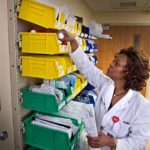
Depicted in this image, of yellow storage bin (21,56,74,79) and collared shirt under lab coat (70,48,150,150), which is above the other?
yellow storage bin (21,56,74,79)

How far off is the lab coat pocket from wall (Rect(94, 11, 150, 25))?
8.59 ft

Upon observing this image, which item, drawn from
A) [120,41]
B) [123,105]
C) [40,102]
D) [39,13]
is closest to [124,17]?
[120,41]

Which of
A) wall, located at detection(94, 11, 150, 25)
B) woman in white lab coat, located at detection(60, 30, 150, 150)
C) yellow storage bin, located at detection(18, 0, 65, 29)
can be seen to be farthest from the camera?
wall, located at detection(94, 11, 150, 25)

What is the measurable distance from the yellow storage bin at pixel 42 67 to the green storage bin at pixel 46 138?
37cm

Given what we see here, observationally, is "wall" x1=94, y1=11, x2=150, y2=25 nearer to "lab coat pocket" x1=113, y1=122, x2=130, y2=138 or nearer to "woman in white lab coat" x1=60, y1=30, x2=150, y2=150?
"woman in white lab coat" x1=60, y1=30, x2=150, y2=150

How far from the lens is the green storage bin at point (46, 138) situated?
1131 millimetres

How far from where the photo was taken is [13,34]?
1075 mm

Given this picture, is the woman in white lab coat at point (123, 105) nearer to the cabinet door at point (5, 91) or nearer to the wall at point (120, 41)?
the cabinet door at point (5, 91)

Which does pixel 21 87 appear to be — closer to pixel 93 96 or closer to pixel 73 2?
pixel 93 96

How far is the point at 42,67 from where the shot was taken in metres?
1.09

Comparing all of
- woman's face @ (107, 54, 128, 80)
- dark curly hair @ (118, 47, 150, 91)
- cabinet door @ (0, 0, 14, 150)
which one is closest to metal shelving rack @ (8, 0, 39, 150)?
cabinet door @ (0, 0, 14, 150)

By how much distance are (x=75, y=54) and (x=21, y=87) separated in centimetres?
44

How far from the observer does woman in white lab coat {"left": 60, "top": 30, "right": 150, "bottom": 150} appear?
1.11m

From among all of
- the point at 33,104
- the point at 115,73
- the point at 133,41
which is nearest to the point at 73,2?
the point at 115,73
